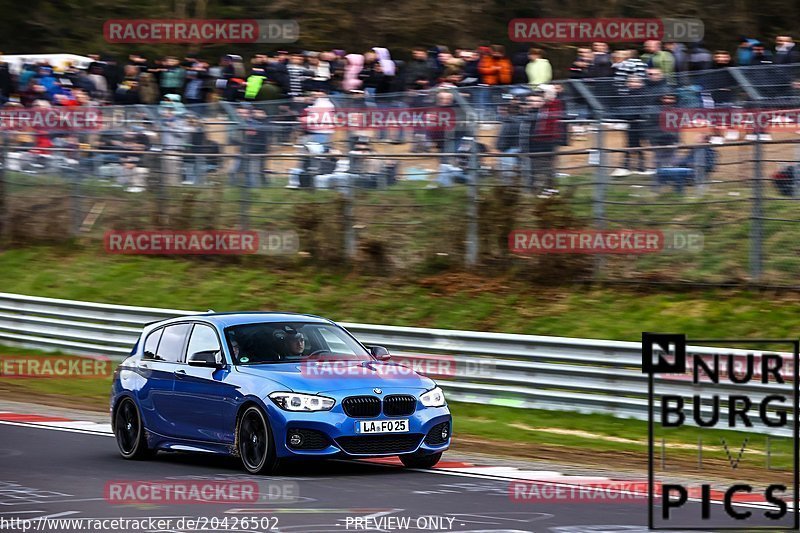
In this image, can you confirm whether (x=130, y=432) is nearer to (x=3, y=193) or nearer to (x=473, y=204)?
(x=473, y=204)

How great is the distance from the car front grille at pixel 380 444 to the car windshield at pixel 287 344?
1.08m

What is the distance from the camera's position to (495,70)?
73.8 ft

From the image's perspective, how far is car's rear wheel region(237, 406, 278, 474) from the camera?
461 inches

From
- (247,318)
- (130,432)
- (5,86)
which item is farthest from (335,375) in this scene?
(5,86)

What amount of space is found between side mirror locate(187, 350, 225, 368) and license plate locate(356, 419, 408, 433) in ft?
5.19

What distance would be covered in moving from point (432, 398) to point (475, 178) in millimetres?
9974

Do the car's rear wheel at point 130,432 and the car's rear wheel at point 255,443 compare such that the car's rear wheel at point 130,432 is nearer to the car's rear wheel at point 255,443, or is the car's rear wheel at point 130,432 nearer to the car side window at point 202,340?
the car side window at point 202,340

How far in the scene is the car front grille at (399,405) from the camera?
1188cm

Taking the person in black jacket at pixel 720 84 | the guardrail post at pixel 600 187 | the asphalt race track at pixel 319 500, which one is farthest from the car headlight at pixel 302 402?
the guardrail post at pixel 600 187

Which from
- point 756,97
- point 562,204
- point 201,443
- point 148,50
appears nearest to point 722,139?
point 756,97

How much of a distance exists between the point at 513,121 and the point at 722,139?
334cm

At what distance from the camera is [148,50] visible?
44.9 meters

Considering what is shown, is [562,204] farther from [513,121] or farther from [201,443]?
[201,443]

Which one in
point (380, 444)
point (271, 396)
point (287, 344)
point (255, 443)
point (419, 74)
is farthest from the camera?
point (419, 74)
